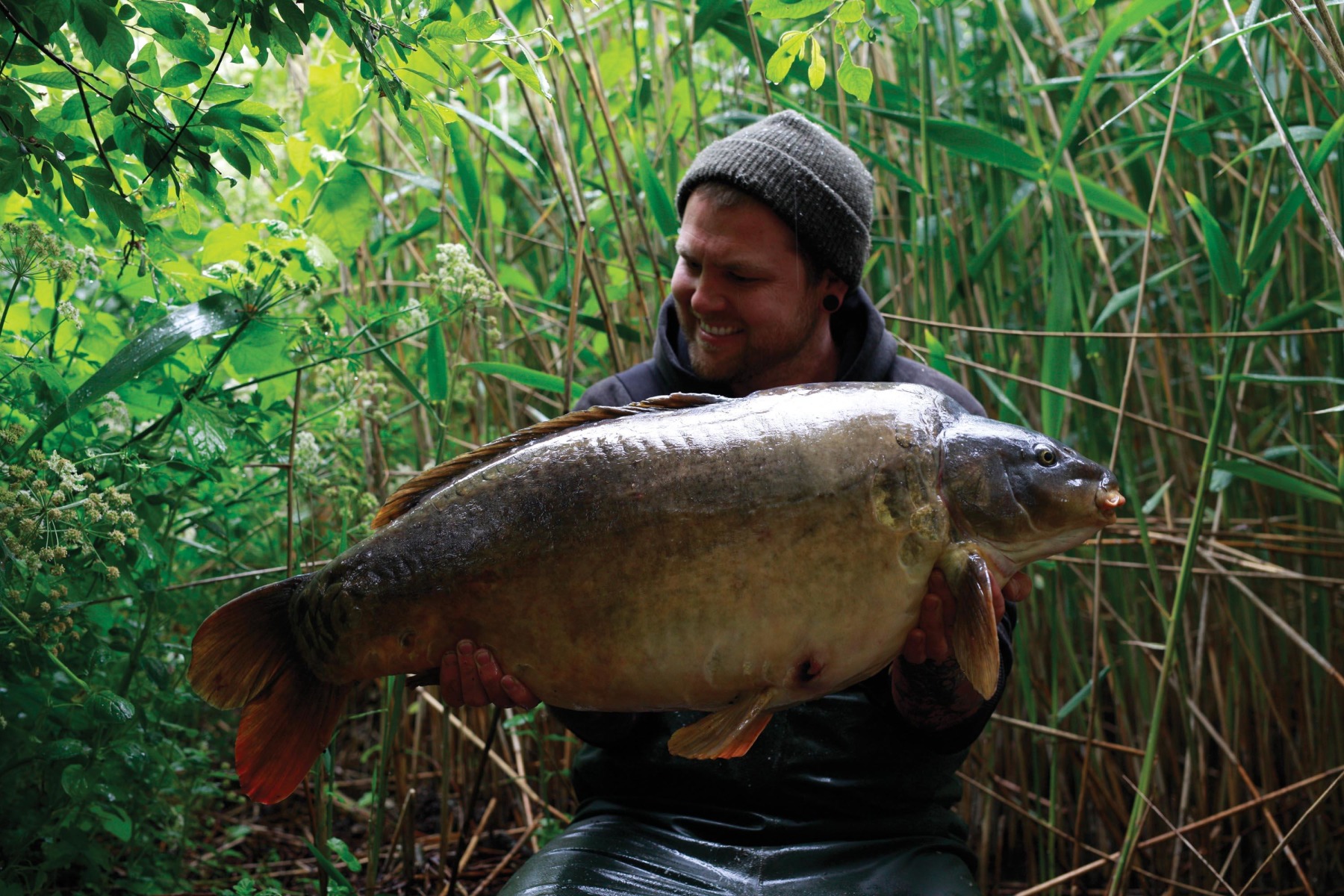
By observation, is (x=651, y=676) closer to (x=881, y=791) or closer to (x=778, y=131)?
(x=881, y=791)

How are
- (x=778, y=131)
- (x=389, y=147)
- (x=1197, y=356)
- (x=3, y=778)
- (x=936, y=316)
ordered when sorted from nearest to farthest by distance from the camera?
(x=3, y=778) → (x=778, y=131) → (x=936, y=316) → (x=1197, y=356) → (x=389, y=147)

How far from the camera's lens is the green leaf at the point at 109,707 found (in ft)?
5.63

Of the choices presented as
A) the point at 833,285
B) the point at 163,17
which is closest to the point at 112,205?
the point at 163,17

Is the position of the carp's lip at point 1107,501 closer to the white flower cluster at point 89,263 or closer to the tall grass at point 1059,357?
the tall grass at point 1059,357

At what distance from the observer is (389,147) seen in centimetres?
338

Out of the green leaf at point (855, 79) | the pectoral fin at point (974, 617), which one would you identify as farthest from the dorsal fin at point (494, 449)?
the green leaf at point (855, 79)

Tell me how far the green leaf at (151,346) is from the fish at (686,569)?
0.51 m

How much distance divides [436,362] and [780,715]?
1049 millimetres

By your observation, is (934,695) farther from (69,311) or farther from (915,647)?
(69,311)

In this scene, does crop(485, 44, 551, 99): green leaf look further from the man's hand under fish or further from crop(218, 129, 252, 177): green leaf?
the man's hand under fish

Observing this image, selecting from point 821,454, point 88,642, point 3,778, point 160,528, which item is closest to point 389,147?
point 160,528

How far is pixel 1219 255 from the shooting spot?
2164mm

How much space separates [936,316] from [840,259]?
47cm

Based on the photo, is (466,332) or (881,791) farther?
(466,332)
